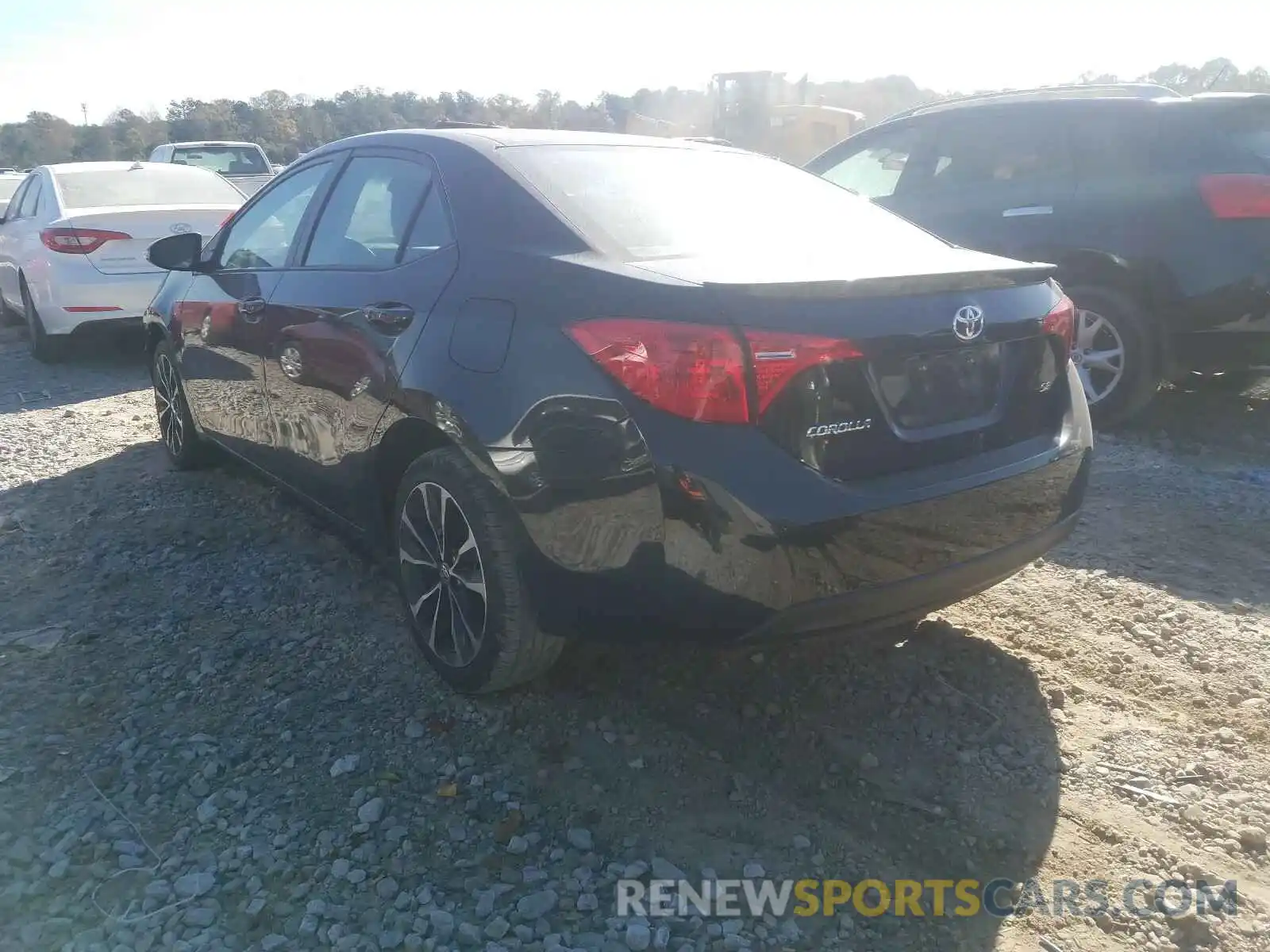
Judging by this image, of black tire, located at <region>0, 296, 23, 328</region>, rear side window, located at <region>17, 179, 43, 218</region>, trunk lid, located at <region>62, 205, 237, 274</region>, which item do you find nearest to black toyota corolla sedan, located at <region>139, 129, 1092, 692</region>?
trunk lid, located at <region>62, 205, 237, 274</region>

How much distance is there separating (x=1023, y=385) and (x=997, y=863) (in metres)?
1.24

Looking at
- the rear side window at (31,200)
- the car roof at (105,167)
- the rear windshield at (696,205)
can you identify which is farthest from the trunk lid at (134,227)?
the rear windshield at (696,205)

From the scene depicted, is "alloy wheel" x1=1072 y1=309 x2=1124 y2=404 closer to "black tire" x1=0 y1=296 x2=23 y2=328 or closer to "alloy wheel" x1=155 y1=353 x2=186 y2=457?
"alloy wheel" x1=155 y1=353 x2=186 y2=457

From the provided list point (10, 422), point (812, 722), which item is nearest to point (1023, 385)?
point (812, 722)

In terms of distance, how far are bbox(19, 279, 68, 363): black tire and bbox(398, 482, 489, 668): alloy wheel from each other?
21.0ft

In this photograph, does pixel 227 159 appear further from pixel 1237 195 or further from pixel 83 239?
pixel 1237 195

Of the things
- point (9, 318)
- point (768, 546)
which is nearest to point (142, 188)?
point (9, 318)

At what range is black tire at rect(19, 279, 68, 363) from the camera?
8.41 metres

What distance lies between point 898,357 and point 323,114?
50.2 metres

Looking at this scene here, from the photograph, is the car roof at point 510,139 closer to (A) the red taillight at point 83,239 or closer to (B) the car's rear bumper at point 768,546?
(B) the car's rear bumper at point 768,546

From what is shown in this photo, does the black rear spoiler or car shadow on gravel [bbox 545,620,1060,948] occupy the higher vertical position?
the black rear spoiler

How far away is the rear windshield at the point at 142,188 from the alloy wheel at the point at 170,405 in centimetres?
369

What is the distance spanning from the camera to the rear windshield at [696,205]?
294cm

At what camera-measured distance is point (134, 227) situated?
7898 mm
